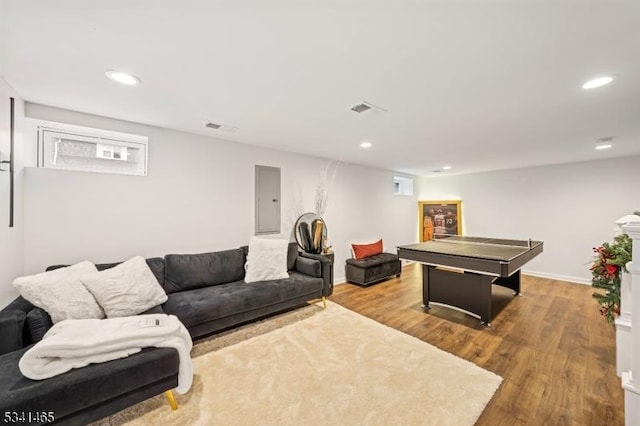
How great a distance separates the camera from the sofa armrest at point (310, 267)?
11.4ft

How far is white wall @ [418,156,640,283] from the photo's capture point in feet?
14.8

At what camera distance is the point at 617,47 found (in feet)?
4.80

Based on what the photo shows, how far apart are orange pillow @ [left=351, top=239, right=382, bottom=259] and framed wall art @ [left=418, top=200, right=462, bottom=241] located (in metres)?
1.90

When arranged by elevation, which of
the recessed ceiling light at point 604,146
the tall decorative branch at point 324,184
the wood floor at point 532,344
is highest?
the recessed ceiling light at point 604,146

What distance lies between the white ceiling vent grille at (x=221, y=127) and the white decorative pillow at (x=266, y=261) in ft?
4.76

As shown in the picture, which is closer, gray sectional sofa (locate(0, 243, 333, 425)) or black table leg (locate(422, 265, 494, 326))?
gray sectional sofa (locate(0, 243, 333, 425))

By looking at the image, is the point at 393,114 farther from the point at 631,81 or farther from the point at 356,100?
the point at 631,81

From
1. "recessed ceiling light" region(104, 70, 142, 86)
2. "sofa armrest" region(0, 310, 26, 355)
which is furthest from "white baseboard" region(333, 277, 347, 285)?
"recessed ceiling light" region(104, 70, 142, 86)

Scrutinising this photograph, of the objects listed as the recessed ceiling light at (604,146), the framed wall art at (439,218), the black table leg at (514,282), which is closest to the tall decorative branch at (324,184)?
the black table leg at (514,282)

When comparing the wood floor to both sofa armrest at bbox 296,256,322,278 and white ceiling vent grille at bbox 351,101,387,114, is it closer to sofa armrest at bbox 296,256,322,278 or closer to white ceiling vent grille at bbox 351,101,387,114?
sofa armrest at bbox 296,256,322,278

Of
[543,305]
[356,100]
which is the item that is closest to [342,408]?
[356,100]

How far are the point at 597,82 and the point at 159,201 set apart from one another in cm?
426

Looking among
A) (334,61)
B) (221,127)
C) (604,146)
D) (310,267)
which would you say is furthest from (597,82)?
(221,127)

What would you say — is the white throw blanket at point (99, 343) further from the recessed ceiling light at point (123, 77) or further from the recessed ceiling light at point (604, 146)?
the recessed ceiling light at point (604, 146)
